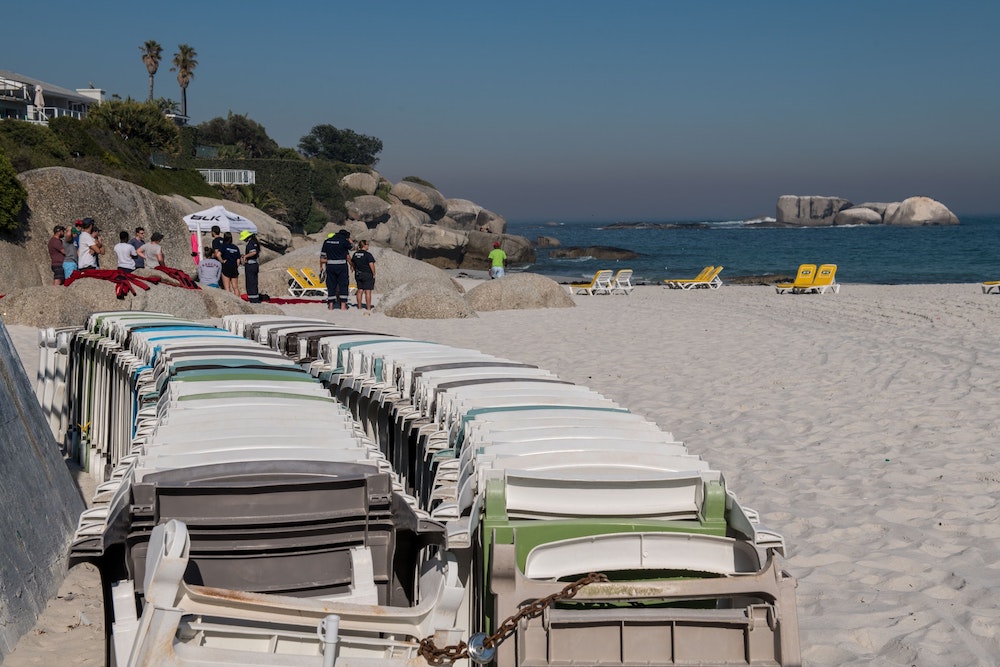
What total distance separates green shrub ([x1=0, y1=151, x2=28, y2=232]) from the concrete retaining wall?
47.2 feet

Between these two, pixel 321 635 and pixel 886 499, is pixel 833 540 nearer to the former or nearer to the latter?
pixel 886 499

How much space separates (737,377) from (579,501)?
8.23m

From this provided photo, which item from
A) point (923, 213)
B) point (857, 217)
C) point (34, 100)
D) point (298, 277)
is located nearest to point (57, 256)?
point (298, 277)

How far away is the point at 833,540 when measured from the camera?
19.7 feet

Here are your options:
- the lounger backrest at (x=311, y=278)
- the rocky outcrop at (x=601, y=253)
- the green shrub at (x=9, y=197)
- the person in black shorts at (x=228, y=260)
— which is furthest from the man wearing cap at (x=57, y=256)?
the rocky outcrop at (x=601, y=253)

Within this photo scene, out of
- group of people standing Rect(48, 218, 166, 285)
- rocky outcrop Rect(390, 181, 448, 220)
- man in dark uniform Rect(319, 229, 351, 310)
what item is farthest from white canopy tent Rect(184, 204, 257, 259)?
rocky outcrop Rect(390, 181, 448, 220)

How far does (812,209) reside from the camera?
174 meters

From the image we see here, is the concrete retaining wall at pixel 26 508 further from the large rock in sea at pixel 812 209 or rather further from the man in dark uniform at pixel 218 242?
the large rock in sea at pixel 812 209

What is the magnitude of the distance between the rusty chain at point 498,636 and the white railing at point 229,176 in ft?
166

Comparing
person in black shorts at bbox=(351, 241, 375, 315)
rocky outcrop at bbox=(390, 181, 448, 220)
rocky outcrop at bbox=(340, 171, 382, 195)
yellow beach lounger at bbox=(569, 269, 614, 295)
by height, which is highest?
rocky outcrop at bbox=(340, 171, 382, 195)

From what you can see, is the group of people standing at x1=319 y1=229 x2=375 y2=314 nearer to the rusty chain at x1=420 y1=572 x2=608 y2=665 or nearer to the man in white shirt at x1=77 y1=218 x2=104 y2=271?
the man in white shirt at x1=77 y1=218 x2=104 y2=271

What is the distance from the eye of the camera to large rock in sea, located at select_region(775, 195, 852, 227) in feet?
569

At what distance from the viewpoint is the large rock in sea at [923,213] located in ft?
516

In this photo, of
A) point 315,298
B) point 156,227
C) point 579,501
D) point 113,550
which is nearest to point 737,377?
point 579,501
